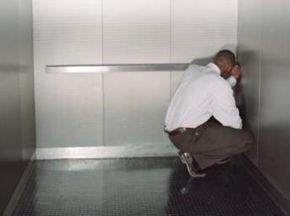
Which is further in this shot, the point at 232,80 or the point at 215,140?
the point at 232,80

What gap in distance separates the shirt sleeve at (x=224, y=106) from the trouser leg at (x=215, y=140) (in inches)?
2.8

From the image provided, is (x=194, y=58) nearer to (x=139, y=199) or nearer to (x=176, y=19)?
(x=176, y=19)

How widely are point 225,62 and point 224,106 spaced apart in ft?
1.62

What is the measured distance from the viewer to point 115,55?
17.3ft

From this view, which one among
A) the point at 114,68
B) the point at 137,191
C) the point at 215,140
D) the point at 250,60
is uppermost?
the point at 250,60

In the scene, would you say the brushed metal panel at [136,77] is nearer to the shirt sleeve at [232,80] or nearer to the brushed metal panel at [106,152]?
the brushed metal panel at [106,152]

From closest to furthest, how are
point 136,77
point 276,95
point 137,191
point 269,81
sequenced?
point 276,95
point 269,81
point 137,191
point 136,77

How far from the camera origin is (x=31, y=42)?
5.08 metres

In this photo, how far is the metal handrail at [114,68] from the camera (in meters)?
5.16

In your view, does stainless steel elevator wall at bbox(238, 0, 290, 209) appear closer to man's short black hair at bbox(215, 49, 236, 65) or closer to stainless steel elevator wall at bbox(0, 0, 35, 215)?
man's short black hair at bbox(215, 49, 236, 65)

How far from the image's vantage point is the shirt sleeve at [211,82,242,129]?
450 cm

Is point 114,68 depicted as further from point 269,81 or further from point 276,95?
point 276,95

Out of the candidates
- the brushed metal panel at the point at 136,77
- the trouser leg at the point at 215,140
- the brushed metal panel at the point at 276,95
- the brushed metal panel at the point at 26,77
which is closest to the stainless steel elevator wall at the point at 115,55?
the brushed metal panel at the point at 136,77

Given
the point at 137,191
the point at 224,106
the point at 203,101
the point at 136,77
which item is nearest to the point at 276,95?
the point at 224,106
